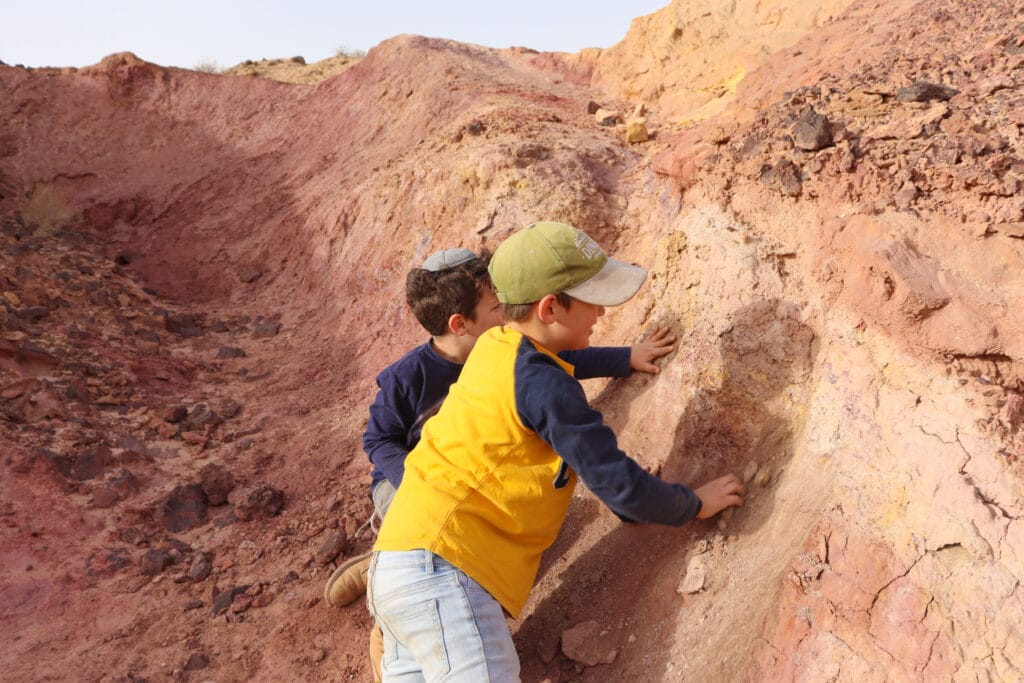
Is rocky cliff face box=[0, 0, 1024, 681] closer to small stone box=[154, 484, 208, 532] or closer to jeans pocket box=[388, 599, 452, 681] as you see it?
small stone box=[154, 484, 208, 532]

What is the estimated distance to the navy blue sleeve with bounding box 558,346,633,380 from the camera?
2650mm

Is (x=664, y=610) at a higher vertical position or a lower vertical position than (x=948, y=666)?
lower

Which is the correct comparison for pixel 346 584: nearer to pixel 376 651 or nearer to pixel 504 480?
pixel 376 651

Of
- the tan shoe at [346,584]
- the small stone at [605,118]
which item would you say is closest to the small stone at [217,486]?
the tan shoe at [346,584]

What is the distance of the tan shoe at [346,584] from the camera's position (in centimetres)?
300

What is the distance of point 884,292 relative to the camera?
220 centimetres

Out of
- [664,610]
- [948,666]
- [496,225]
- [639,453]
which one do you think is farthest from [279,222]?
[948,666]

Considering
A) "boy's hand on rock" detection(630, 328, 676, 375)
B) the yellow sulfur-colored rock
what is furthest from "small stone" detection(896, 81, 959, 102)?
the yellow sulfur-colored rock

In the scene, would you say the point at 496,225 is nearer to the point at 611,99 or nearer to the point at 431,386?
the point at 431,386

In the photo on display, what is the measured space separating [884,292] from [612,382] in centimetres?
114

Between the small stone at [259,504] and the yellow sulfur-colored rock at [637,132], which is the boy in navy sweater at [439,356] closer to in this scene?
the small stone at [259,504]

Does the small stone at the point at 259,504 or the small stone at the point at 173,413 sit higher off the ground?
the small stone at the point at 173,413

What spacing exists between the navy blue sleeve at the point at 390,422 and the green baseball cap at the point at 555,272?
88cm

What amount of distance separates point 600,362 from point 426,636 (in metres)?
1.20
